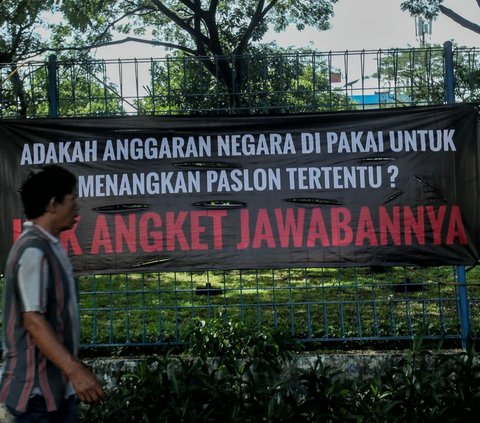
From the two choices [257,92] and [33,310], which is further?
[257,92]

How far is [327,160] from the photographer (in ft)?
17.3

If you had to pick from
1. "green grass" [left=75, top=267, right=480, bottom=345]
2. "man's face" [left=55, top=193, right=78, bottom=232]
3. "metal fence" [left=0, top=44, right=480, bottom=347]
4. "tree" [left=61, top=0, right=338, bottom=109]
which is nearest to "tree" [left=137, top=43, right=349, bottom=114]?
"metal fence" [left=0, top=44, right=480, bottom=347]

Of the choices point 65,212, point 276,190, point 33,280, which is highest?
point 276,190

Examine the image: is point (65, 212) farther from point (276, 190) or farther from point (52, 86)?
point (52, 86)

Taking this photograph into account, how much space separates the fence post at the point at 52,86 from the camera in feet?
17.5

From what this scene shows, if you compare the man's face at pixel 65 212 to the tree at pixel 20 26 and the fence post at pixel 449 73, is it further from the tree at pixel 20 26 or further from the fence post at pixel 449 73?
the tree at pixel 20 26

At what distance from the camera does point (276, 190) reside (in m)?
5.26

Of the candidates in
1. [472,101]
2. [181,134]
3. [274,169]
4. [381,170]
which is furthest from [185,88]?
[472,101]

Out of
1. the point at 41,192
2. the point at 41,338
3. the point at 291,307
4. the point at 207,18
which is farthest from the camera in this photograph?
the point at 207,18

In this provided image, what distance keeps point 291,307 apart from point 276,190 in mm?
867

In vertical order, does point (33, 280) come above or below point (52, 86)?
below

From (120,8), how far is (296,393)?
15.8 m

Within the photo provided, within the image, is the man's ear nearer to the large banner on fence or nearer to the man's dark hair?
the man's dark hair

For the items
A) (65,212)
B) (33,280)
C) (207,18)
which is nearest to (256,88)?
(65,212)
